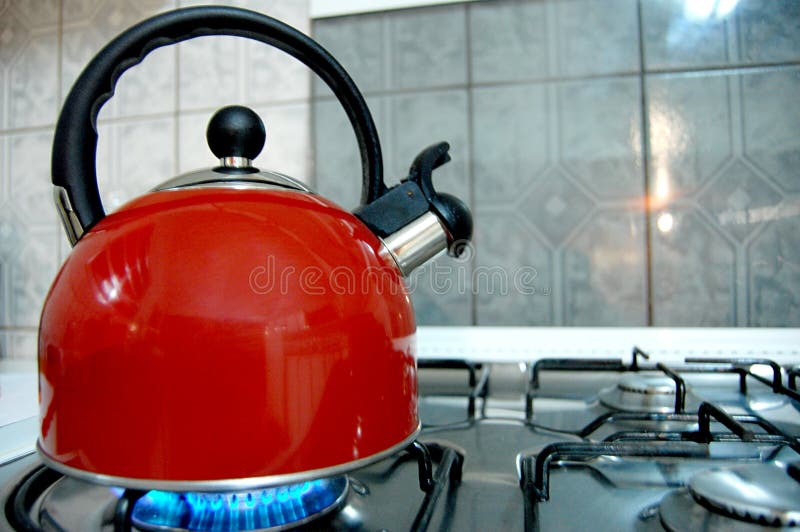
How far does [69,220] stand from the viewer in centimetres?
37

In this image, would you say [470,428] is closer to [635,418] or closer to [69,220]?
[635,418]

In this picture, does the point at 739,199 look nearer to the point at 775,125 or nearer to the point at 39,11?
the point at 775,125

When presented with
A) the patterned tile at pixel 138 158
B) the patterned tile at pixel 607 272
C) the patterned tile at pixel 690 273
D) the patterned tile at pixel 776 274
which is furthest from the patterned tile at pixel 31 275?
the patterned tile at pixel 776 274

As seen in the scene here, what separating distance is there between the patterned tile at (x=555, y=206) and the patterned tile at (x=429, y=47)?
198 mm

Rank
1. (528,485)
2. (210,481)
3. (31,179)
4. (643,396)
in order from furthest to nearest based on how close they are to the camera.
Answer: (31,179) < (643,396) < (528,485) < (210,481)

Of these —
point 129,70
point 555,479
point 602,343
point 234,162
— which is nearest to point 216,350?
point 234,162

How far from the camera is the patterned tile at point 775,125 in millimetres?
707

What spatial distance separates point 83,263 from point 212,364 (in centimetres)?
12

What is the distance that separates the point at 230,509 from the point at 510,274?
1.74ft

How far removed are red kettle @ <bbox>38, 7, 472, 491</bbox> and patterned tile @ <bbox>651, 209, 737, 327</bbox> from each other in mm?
500

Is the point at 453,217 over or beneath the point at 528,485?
over

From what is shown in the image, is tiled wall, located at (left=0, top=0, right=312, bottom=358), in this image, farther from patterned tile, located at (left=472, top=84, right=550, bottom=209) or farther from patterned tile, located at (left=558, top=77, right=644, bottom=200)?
patterned tile, located at (left=558, top=77, right=644, bottom=200)

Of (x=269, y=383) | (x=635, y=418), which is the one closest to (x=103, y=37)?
(x=269, y=383)

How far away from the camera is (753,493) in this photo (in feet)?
1.04
